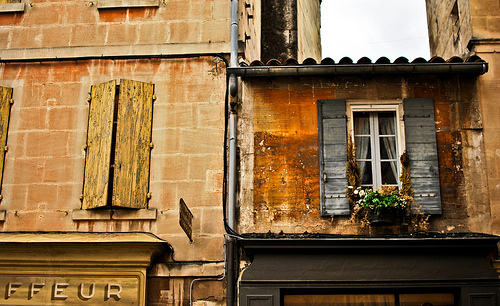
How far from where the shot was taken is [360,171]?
9328 mm

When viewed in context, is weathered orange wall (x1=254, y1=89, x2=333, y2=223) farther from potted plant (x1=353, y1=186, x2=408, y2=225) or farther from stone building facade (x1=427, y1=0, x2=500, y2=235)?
stone building facade (x1=427, y1=0, x2=500, y2=235)

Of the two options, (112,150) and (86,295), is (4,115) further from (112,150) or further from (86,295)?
(86,295)

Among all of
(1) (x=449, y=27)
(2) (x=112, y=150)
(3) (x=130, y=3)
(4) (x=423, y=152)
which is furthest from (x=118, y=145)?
(1) (x=449, y=27)

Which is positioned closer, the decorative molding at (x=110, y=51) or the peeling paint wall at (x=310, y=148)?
the peeling paint wall at (x=310, y=148)

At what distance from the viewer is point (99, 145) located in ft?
31.6

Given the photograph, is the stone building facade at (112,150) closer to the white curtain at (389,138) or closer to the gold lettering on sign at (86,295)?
the gold lettering on sign at (86,295)

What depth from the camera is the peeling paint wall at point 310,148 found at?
9164 mm

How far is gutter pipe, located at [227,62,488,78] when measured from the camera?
9516 millimetres

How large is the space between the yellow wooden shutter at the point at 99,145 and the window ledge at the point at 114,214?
0.43ft

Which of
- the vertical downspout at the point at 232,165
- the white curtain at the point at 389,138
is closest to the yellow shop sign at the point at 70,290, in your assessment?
the vertical downspout at the point at 232,165

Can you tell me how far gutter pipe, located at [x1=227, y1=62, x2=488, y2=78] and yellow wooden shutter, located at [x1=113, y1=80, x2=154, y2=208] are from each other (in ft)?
5.30

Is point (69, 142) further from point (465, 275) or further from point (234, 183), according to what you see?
point (465, 275)

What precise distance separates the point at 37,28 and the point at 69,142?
95.8 inches

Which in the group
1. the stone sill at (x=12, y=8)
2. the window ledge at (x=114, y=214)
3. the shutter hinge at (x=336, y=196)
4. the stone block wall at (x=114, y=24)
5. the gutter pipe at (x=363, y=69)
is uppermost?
the stone sill at (x=12, y=8)
